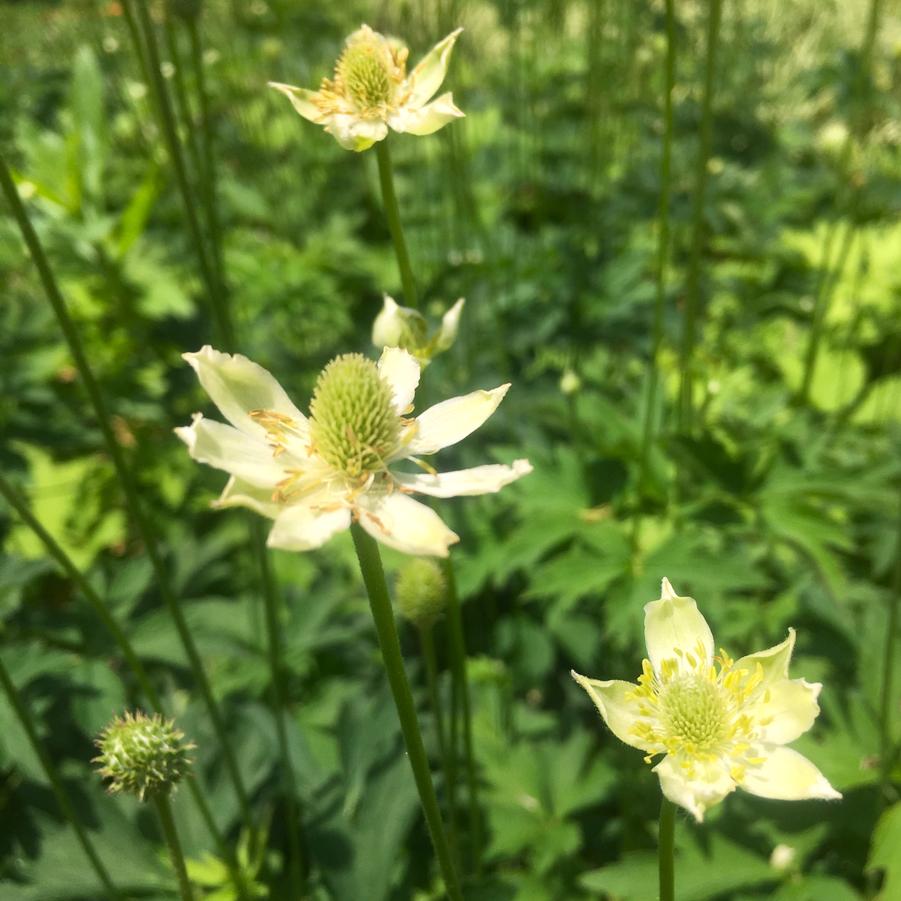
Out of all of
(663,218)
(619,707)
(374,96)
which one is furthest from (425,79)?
(619,707)

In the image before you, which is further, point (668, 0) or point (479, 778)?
point (479, 778)

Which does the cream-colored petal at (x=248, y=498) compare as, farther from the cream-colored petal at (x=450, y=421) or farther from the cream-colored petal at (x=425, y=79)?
the cream-colored petal at (x=425, y=79)

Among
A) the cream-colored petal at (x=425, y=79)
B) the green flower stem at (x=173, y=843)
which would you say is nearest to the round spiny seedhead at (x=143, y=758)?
the green flower stem at (x=173, y=843)

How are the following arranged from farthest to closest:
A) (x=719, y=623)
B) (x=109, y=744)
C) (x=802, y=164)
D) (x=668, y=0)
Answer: (x=802, y=164), (x=719, y=623), (x=668, y=0), (x=109, y=744)

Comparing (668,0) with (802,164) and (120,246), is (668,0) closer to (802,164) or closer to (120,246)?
(120,246)

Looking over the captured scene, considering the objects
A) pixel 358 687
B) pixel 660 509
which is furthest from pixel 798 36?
pixel 358 687

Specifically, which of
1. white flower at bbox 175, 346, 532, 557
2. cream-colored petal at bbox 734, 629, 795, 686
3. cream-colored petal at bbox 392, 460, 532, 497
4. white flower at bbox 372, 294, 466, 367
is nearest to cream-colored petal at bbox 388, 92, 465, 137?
white flower at bbox 372, 294, 466, 367

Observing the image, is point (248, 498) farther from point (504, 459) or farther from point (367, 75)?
point (504, 459)
